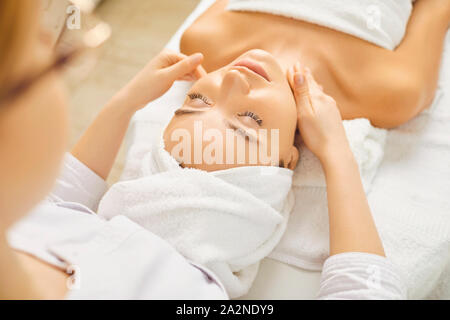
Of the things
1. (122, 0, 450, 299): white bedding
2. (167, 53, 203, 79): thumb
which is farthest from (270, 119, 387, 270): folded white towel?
(167, 53, 203, 79): thumb

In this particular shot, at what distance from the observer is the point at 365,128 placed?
3.12ft

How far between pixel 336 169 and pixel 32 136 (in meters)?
0.67

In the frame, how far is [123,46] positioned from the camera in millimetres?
2025

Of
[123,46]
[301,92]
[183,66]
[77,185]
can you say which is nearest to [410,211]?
[301,92]

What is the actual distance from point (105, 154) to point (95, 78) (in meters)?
1.17

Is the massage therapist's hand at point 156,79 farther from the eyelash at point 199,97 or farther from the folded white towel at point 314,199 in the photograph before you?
the folded white towel at point 314,199

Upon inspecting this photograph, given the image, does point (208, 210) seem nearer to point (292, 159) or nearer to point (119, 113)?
point (292, 159)

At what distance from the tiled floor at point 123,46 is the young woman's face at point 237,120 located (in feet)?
3.06

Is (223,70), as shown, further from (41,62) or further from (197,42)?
(41,62)

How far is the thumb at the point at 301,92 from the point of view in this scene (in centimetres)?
87

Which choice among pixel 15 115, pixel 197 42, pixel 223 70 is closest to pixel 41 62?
pixel 15 115

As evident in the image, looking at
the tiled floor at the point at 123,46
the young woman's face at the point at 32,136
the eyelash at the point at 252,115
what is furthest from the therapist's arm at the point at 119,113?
the tiled floor at the point at 123,46

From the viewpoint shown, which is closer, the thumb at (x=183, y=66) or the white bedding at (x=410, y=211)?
the white bedding at (x=410, y=211)

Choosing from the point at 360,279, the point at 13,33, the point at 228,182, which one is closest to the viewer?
the point at 13,33
